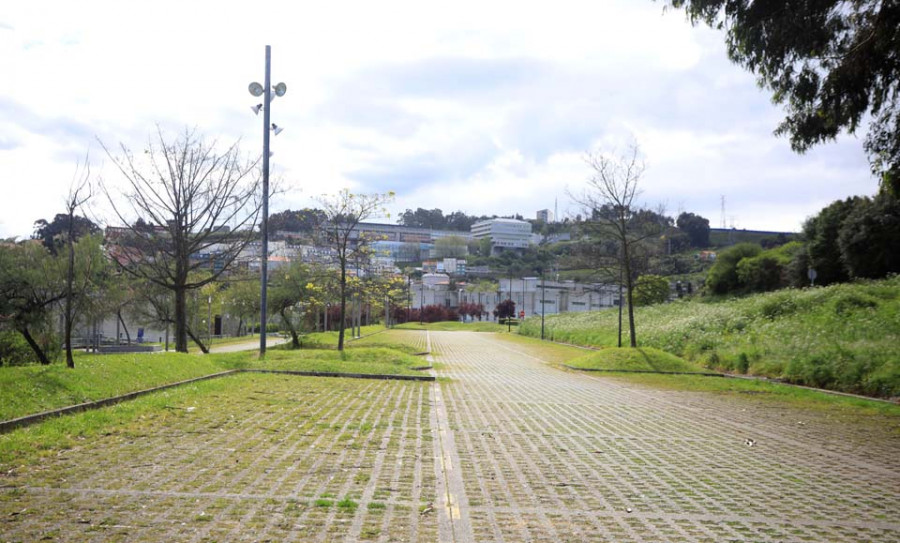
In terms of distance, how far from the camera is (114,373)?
1120cm

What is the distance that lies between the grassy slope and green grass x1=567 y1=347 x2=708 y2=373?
1.62 meters

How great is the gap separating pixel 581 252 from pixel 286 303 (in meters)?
14.2

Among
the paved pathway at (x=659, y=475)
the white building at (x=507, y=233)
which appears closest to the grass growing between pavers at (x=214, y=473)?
the paved pathway at (x=659, y=475)

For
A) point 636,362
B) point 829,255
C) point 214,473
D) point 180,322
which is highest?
point 829,255

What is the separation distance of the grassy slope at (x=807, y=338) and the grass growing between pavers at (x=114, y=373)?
34.0 ft

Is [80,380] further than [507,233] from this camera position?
No

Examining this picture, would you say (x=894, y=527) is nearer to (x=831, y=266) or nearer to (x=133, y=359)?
(x=133, y=359)

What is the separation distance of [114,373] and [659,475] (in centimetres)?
877

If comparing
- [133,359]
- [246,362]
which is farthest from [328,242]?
[133,359]

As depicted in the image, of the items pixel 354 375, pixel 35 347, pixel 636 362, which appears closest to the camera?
pixel 354 375

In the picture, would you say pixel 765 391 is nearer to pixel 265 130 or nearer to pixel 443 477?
pixel 443 477

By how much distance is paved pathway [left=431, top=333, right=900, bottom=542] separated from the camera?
16.1ft

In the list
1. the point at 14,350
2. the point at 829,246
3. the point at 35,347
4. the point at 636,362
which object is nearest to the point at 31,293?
the point at 14,350

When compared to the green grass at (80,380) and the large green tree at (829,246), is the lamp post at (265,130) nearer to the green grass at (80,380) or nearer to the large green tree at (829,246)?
the green grass at (80,380)
